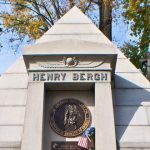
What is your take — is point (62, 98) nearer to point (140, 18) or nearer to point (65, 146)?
point (65, 146)

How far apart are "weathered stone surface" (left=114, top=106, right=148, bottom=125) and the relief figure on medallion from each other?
0.91 meters

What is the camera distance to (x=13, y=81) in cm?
1007

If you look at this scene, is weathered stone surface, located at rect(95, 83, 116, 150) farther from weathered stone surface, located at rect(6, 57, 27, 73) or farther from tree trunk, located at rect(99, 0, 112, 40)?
tree trunk, located at rect(99, 0, 112, 40)

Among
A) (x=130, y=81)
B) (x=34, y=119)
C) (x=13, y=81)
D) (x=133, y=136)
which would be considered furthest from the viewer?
(x=13, y=81)

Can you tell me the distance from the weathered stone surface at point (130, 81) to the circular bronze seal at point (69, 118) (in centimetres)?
123

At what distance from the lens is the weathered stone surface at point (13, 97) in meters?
9.57

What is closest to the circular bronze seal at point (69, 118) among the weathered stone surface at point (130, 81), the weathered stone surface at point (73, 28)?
the weathered stone surface at point (130, 81)

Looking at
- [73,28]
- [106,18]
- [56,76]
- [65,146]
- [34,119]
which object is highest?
[106,18]

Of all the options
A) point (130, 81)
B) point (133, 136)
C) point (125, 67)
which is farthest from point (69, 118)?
point (125, 67)

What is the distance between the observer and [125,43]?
28.2 m

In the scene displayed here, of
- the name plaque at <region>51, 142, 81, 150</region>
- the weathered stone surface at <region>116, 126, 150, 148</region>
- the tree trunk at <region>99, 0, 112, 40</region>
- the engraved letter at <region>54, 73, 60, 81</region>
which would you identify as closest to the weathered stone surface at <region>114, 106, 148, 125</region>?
the weathered stone surface at <region>116, 126, 150, 148</region>

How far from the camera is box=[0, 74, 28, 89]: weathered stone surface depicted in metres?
9.96

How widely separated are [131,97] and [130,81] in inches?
20.0

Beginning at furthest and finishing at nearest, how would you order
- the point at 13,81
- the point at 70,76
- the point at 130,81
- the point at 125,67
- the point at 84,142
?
1. the point at 125,67
2. the point at 13,81
3. the point at 130,81
4. the point at 70,76
5. the point at 84,142
